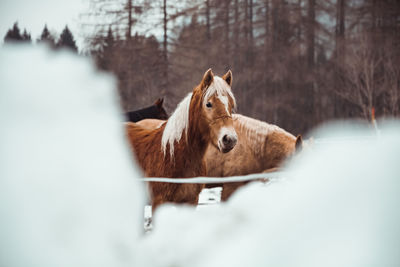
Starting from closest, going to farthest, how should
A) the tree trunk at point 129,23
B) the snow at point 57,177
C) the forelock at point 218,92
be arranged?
the snow at point 57,177, the forelock at point 218,92, the tree trunk at point 129,23

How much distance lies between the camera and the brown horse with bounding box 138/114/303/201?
3.73 metres

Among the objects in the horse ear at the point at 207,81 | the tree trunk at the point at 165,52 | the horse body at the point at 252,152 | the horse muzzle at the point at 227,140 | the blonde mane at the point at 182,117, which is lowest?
the horse body at the point at 252,152

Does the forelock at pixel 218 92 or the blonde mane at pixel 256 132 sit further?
the blonde mane at pixel 256 132

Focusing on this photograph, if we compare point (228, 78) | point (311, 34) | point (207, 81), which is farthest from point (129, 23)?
point (207, 81)

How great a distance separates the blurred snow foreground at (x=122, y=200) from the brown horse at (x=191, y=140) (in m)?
0.60

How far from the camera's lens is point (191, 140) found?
2.37 metres

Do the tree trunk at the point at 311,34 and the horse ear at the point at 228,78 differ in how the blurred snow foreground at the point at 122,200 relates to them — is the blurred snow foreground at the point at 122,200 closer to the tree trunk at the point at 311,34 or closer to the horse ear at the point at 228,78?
the horse ear at the point at 228,78

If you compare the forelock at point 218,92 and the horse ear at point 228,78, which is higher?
the horse ear at point 228,78

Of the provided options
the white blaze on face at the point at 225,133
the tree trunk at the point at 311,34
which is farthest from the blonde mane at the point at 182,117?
the tree trunk at the point at 311,34

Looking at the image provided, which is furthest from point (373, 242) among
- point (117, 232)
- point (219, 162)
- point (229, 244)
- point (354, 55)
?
point (354, 55)

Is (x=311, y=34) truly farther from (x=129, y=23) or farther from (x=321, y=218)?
(x=321, y=218)

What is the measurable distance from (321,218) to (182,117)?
165 centimetres

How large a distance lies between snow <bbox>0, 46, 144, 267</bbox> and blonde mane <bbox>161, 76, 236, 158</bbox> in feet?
2.32

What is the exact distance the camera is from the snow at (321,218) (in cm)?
83
